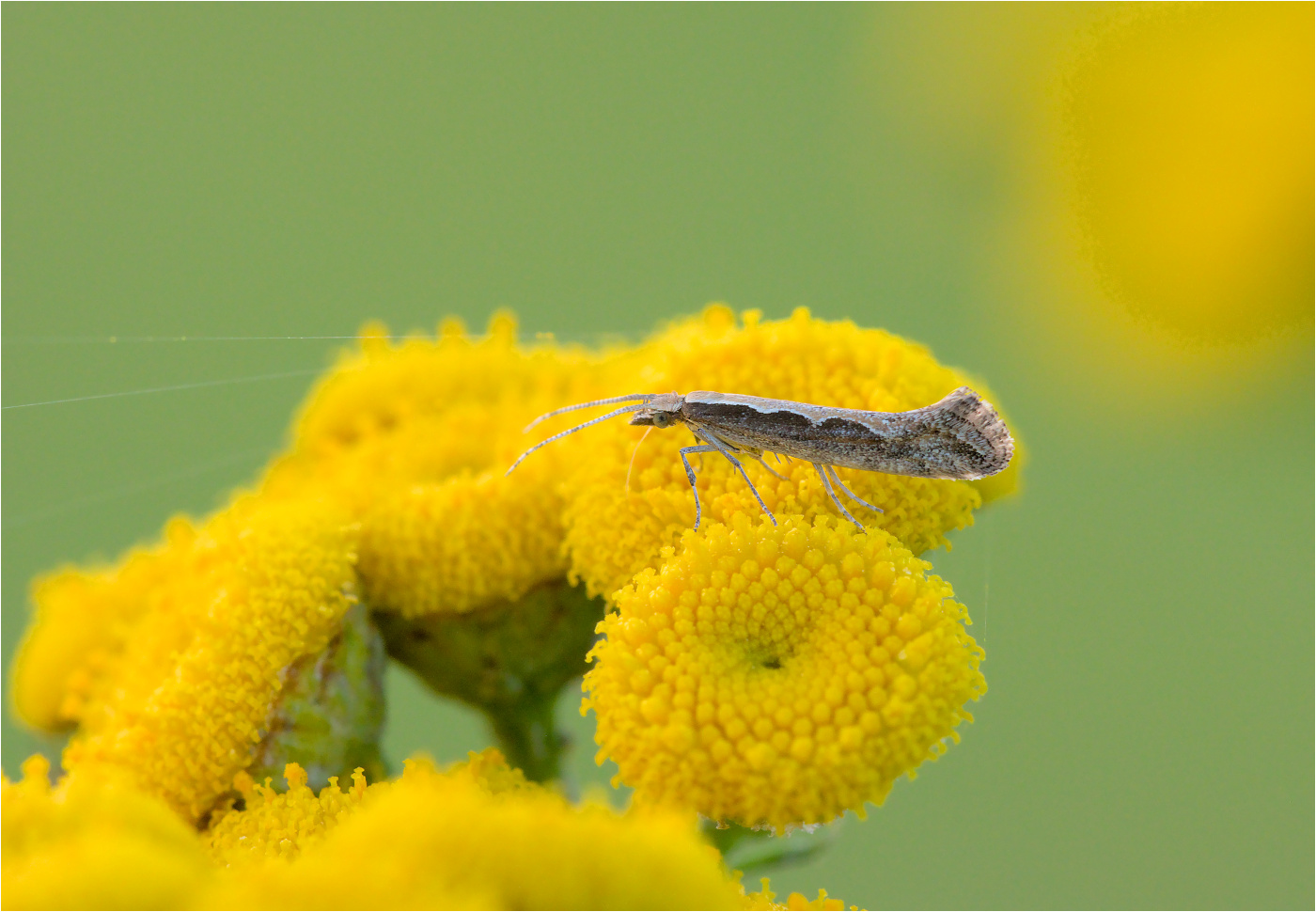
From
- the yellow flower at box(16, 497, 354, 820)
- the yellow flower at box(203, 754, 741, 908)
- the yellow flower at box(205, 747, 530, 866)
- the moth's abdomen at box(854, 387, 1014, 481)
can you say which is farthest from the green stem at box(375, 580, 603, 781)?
the yellow flower at box(203, 754, 741, 908)

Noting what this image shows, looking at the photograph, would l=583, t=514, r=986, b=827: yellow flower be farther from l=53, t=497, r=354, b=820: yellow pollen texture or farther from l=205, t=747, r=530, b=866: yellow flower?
l=53, t=497, r=354, b=820: yellow pollen texture

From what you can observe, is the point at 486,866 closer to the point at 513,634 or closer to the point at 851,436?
the point at 851,436

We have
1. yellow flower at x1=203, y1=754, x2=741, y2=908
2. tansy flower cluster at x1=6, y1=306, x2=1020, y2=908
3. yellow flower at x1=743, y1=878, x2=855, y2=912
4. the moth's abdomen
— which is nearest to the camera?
yellow flower at x1=203, y1=754, x2=741, y2=908

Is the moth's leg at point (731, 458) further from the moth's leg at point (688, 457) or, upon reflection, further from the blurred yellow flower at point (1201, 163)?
the blurred yellow flower at point (1201, 163)

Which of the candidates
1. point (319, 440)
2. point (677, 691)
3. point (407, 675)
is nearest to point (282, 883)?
point (677, 691)

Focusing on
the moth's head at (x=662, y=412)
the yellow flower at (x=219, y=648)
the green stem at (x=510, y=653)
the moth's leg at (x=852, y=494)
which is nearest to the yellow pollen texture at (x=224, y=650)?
the yellow flower at (x=219, y=648)
